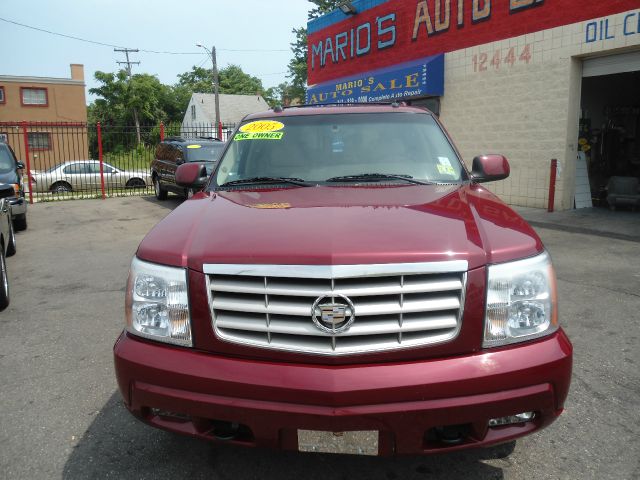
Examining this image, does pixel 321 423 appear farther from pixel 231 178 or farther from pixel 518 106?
pixel 518 106

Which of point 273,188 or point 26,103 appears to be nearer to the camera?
point 273,188

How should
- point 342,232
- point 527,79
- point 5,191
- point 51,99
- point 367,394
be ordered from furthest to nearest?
point 51,99
point 527,79
point 5,191
point 342,232
point 367,394

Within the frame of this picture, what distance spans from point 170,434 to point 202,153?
11.1 meters

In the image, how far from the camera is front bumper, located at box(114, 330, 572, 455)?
6.40 ft

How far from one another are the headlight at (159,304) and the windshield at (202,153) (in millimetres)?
11193

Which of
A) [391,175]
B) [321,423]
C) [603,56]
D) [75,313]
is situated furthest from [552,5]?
[321,423]

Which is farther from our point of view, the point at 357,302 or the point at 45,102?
the point at 45,102

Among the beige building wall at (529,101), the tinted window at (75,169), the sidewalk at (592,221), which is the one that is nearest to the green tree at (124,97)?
the tinted window at (75,169)

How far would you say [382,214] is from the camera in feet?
7.99

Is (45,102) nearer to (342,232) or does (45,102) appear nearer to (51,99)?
(51,99)

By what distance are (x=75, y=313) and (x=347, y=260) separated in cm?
404

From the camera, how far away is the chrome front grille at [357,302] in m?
2.01

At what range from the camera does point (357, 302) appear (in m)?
2.02

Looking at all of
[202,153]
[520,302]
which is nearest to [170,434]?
[520,302]
